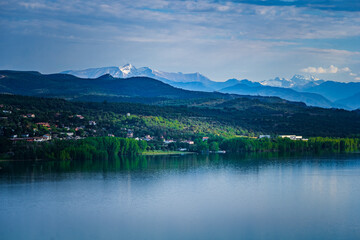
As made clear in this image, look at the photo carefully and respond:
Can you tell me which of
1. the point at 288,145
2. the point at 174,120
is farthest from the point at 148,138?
the point at 288,145

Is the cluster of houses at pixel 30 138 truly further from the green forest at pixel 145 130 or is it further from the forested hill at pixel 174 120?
the forested hill at pixel 174 120

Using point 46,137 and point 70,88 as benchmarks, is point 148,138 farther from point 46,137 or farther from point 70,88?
point 70,88

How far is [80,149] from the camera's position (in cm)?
5791

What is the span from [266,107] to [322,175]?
78.9m

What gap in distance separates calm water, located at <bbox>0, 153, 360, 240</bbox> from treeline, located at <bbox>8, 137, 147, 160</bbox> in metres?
3.30

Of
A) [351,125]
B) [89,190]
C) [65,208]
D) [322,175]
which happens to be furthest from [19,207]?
[351,125]

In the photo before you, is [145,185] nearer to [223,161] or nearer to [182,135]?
[223,161]

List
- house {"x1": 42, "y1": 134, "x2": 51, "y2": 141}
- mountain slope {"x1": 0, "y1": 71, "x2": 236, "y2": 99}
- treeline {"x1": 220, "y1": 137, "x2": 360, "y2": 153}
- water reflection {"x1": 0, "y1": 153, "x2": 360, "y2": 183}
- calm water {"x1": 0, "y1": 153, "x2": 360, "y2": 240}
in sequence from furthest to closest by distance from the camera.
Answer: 1. mountain slope {"x1": 0, "y1": 71, "x2": 236, "y2": 99}
2. treeline {"x1": 220, "y1": 137, "x2": 360, "y2": 153}
3. house {"x1": 42, "y1": 134, "x2": 51, "y2": 141}
4. water reflection {"x1": 0, "y1": 153, "x2": 360, "y2": 183}
5. calm water {"x1": 0, "y1": 153, "x2": 360, "y2": 240}

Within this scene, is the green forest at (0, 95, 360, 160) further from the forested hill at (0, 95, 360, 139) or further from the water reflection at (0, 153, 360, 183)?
the water reflection at (0, 153, 360, 183)

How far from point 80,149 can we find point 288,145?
33.1 m

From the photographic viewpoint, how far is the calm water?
2619cm

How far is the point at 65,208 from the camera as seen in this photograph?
31500 mm

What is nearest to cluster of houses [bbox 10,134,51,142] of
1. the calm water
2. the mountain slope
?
the calm water

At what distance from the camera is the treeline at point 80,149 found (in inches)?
2180
